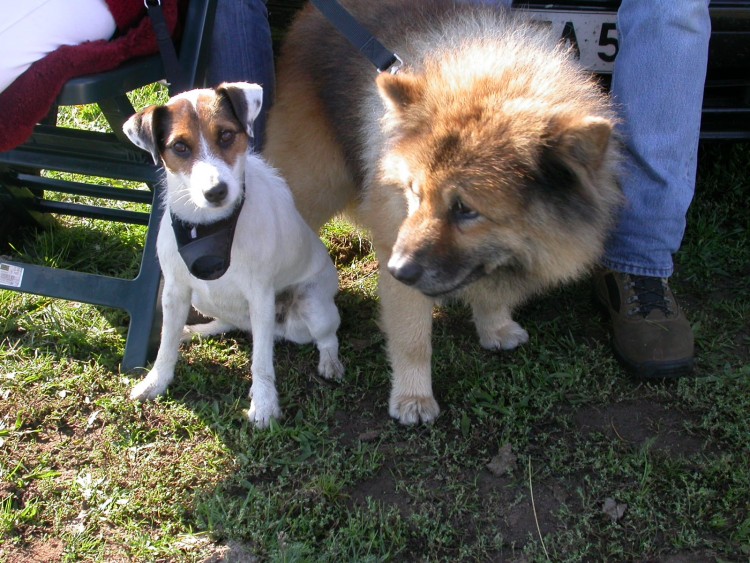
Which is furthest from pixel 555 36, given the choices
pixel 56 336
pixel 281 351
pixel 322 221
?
pixel 56 336

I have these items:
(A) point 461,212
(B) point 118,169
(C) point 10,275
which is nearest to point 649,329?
(A) point 461,212

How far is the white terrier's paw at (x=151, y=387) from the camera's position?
2914 millimetres

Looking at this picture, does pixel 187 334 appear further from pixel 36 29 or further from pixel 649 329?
pixel 649 329

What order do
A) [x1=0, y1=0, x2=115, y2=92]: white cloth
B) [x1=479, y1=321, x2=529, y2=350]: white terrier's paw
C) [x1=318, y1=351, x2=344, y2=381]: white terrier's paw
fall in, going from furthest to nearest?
[x1=479, y1=321, x2=529, y2=350]: white terrier's paw < [x1=318, y1=351, x2=344, y2=381]: white terrier's paw < [x1=0, y1=0, x2=115, y2=92]: white cloth

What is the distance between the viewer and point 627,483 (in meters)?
2.56

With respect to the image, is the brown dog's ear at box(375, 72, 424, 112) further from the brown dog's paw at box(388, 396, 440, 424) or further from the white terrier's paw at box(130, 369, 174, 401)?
the white terrier's paw at box(130, 369, 174, 401)

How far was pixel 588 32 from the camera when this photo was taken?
316cm

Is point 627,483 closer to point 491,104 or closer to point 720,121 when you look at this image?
point 491,104

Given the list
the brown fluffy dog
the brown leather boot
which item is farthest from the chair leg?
the brown leather boot

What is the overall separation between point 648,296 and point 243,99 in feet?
6.26

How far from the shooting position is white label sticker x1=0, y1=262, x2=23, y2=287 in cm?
313

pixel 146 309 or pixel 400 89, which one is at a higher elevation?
pixel 400 89

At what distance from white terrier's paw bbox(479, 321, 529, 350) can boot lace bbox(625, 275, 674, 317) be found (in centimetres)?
51

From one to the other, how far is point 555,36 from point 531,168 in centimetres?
109
